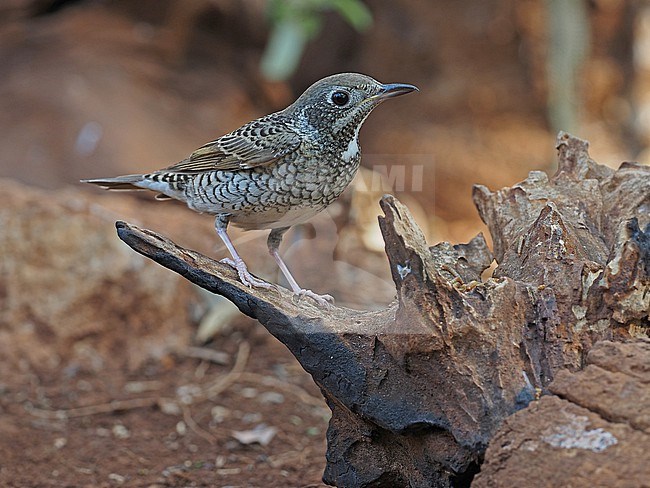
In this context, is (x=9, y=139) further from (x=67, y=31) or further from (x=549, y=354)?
(x=549, y=354)

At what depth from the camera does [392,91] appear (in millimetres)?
3178

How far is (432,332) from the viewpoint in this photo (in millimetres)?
2502

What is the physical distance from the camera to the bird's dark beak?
314 cm

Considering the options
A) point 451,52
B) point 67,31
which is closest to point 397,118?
point 451,52

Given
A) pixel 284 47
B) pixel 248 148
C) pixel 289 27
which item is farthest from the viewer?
pixel 289 27

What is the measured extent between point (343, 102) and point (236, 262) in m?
0.77

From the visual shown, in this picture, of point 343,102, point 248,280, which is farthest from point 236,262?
point 343,102

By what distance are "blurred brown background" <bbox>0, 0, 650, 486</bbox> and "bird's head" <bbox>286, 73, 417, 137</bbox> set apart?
640mm

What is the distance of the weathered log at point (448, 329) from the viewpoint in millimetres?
2500

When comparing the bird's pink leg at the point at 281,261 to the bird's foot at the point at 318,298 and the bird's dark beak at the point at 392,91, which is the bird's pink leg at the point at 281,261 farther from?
the bird's dark beak at the point at 392,91

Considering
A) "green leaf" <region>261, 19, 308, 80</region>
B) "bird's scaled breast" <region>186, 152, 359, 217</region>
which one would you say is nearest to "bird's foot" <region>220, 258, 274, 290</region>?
"bird's scaled breast" <region>186, 152, 359, 217</region>

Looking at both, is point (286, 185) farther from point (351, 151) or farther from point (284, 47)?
point (284, 47)

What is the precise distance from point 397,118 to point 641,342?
331 inches

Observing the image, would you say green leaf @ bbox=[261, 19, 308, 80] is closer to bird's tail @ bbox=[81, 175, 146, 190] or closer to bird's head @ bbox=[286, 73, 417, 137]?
bird's tail @ bbox=[81, 175, 146, 190]
